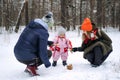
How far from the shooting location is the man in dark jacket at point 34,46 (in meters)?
6.42

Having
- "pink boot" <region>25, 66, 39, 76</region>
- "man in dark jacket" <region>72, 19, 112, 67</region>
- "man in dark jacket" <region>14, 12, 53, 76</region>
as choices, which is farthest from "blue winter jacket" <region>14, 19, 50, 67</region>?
"man in dark jacket" <region>72, 19, 112, 67</region>

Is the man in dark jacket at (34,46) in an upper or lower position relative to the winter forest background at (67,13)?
upper

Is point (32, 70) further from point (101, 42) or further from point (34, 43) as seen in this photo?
point (101, 42)

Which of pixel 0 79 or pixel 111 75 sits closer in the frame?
pixel 111 75

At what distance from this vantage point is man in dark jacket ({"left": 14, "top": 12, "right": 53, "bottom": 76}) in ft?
21.1

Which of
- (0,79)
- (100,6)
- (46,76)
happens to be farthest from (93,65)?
(100,6)

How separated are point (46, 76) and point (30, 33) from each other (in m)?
1.01

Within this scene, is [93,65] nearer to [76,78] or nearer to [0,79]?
[76,78]

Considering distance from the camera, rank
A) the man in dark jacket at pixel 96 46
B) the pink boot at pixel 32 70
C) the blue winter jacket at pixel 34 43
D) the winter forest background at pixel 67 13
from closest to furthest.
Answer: the blue winter jacket at pixel 34 43 → the pink boot at pixel 32 70 → the man in dark jacket at pixel 96 46 → the winter forest background at pixel 67 13

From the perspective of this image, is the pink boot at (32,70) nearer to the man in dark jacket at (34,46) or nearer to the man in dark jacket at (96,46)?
the man in dark jacket at (34,46)

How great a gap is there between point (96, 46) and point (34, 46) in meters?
1.59

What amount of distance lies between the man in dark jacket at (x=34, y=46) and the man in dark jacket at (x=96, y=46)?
50.2 inches

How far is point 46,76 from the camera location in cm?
643

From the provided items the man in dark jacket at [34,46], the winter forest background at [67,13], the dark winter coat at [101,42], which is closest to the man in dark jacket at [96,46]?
the dark winter coat at [101,42]
